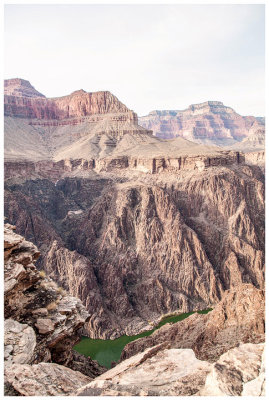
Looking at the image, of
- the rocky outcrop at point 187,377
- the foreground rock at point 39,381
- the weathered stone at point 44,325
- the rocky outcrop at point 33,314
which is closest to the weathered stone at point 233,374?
the rocky outcrop at point 187,377

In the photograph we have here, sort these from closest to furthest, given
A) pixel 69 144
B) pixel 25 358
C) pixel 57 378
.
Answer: pixel 57 378, pixel 25 358, pixel 69 144

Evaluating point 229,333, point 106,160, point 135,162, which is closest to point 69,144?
point 106,160

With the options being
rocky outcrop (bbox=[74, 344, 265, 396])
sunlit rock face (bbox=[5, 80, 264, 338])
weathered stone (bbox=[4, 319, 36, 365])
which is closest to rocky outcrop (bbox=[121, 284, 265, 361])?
rocky outcrop (bbox=[74, 344, 265, 396])

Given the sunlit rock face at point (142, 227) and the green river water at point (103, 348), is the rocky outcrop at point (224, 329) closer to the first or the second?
the green river water at point (103, 348)

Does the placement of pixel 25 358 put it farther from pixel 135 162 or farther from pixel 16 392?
pixel 135 162

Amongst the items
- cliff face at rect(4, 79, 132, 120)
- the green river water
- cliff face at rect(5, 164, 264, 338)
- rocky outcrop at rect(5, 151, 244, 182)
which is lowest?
the green river water

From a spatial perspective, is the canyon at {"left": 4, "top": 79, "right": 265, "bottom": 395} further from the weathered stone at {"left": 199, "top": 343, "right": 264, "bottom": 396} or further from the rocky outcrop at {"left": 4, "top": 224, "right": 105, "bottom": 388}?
the weathered stone at {"left": 199, "top": 343, "right": 264, "bottom": 396}

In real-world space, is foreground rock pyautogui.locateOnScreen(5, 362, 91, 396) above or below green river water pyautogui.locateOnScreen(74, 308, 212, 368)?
above
